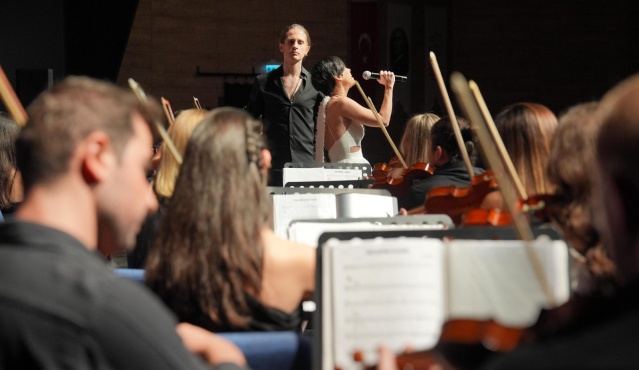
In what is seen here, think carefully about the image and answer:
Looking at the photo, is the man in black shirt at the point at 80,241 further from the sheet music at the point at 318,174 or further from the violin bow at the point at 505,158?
the sheet music at the point at 318,174

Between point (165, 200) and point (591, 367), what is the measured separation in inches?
99.6

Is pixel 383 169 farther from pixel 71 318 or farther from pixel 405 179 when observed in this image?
pixel 71 318

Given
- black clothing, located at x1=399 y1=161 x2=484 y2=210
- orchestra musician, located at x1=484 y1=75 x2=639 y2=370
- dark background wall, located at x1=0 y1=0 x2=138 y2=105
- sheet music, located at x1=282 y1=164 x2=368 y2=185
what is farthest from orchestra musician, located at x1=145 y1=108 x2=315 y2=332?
dark background wall, located at x1=0 y1=0 x2=138 y2=105

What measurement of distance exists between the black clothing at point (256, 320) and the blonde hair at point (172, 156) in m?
1.05

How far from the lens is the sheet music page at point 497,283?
1637 mm

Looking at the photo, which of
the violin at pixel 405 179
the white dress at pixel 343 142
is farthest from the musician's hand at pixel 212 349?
the white dress at pixel 343 142

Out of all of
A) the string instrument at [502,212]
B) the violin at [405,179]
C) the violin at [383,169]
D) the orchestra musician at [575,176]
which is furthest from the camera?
the violin at [383,169]

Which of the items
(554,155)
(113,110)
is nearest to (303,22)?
(554,155)

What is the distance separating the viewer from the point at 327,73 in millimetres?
5719

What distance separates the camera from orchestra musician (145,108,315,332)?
2115 mm

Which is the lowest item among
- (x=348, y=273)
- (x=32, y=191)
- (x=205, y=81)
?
(x=348, y=273)

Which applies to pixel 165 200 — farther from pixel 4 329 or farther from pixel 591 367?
pixel 591 367

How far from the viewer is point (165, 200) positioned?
10.5ft

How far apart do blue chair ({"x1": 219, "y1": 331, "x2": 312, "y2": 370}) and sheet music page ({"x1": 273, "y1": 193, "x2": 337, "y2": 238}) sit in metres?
1.23
